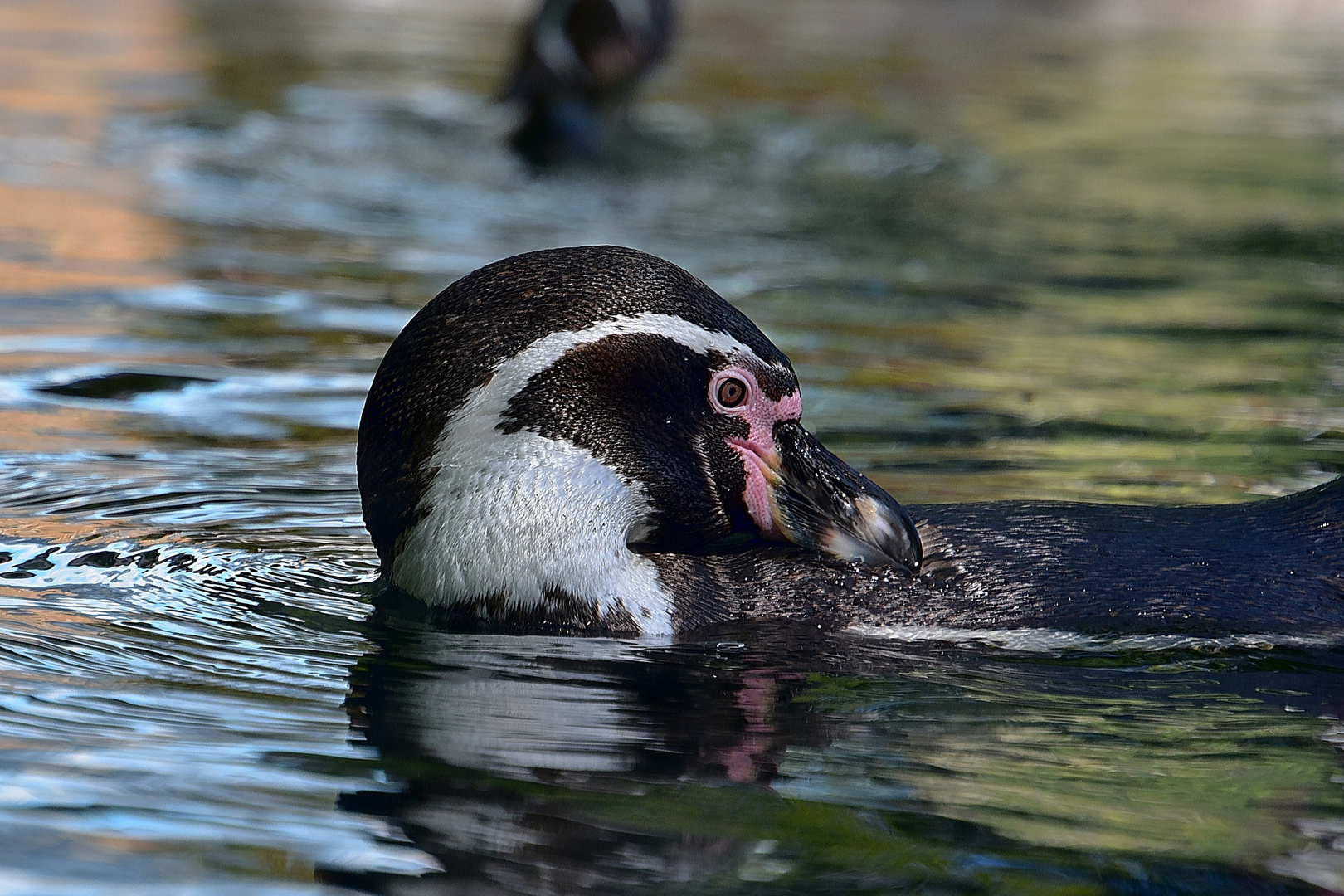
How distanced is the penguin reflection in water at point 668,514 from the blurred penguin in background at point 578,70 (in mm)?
8920

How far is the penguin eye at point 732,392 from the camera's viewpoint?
4.71 m

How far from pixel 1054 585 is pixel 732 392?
0.90m

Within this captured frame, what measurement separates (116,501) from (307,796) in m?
2.38

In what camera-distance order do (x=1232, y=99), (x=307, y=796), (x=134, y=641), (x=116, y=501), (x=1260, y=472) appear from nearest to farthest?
(x=307, y=796), (x=134, y=641), (x=116, y=501), (x=1260, y=472), (x=1232, y=99)

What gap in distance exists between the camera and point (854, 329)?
29.1 ft

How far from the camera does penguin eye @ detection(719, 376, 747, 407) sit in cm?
471

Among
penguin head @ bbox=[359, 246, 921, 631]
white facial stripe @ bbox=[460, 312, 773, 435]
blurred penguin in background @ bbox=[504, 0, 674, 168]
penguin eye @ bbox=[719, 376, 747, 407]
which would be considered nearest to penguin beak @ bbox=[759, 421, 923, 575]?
penguin head @ bbox=[359, 246, 921, 631]

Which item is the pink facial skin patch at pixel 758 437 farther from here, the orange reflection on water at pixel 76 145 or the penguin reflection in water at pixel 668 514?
the orange reflection on water at pixel 76 145

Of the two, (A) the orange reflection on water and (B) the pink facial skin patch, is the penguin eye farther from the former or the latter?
(A) the orange reflection on water

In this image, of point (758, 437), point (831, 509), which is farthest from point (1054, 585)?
point (758, 437)

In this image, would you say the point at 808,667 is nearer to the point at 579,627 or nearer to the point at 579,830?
the point at 579,627

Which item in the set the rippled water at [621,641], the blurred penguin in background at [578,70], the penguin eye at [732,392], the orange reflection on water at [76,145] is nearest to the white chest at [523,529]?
the rippled water at [621,641]

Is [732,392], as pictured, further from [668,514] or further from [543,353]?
[543,353]

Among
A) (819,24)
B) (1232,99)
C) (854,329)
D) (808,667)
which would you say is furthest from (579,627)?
(819,24)
